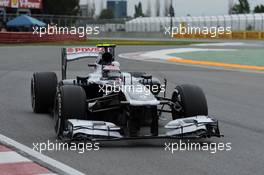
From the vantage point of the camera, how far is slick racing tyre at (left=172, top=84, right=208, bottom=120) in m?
8.24

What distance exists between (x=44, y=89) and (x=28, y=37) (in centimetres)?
3676

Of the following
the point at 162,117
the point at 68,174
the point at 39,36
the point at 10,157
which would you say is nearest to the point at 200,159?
the point at 68,174

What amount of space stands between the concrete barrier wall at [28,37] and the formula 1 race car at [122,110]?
36.5 metres

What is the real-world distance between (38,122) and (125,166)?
3.21 meters

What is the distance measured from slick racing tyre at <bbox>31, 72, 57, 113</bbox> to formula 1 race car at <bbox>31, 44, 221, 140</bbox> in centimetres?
93

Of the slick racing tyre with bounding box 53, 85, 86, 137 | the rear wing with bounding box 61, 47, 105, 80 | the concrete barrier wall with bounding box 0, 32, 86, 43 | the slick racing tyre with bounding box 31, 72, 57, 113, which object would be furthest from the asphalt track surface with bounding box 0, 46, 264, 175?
the concrete barrier wall with bounding box 0, 32, 86, 43

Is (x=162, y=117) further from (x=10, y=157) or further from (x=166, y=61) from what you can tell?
(x=166, y=61)

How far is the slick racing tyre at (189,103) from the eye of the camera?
8.24 metres

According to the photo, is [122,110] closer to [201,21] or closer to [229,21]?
[229,21]

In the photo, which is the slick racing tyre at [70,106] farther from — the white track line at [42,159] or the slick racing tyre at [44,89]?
the slick racing tyre at [44,89]

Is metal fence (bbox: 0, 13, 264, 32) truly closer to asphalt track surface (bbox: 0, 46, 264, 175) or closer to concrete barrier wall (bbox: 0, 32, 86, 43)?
concrete barrier wall (bbox: 0, 32, 86, 43)

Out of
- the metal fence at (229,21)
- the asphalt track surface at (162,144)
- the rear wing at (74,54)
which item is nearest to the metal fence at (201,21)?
the metal fence at (229,21)

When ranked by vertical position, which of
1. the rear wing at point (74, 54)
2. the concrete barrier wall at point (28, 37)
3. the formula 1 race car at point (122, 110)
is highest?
the rear wing at point (74, 54)

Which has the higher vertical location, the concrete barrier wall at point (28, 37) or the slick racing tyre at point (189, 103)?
the slick racing tyre at point (189, 103)
